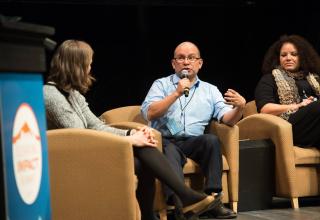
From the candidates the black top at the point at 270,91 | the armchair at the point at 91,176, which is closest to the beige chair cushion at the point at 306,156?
the black top at the point at 270,91

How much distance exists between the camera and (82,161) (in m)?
3.53

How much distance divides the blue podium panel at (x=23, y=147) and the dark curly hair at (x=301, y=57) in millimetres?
3041

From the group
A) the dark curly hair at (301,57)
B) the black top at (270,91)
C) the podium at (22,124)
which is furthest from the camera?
the dark curly hair at (301,57)

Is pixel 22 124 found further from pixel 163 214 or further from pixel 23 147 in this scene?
pixel 163 214

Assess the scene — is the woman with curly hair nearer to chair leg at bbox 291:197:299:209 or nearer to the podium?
chair leg at bbox 291:197:299:209

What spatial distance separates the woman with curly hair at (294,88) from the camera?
4.73 meters

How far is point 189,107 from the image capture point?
4.54 metres

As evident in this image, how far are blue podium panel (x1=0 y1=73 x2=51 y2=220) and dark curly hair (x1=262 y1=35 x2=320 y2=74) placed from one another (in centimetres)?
304

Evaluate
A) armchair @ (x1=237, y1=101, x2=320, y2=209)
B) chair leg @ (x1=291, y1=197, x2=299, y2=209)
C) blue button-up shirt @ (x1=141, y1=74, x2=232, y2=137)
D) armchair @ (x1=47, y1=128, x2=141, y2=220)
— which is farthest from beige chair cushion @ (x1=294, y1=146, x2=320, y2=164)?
armchair @ (x1=47, y1=128, x2=141, y2=220)

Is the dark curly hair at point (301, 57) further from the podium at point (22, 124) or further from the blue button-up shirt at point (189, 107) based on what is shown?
the podium at point (22, 124)

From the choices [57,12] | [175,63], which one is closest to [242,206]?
[175,63]

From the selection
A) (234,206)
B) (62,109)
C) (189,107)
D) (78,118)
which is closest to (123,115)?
(189,107)

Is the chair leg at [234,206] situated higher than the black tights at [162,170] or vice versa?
the black tights at [162,170]

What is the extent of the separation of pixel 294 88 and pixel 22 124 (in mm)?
3098
